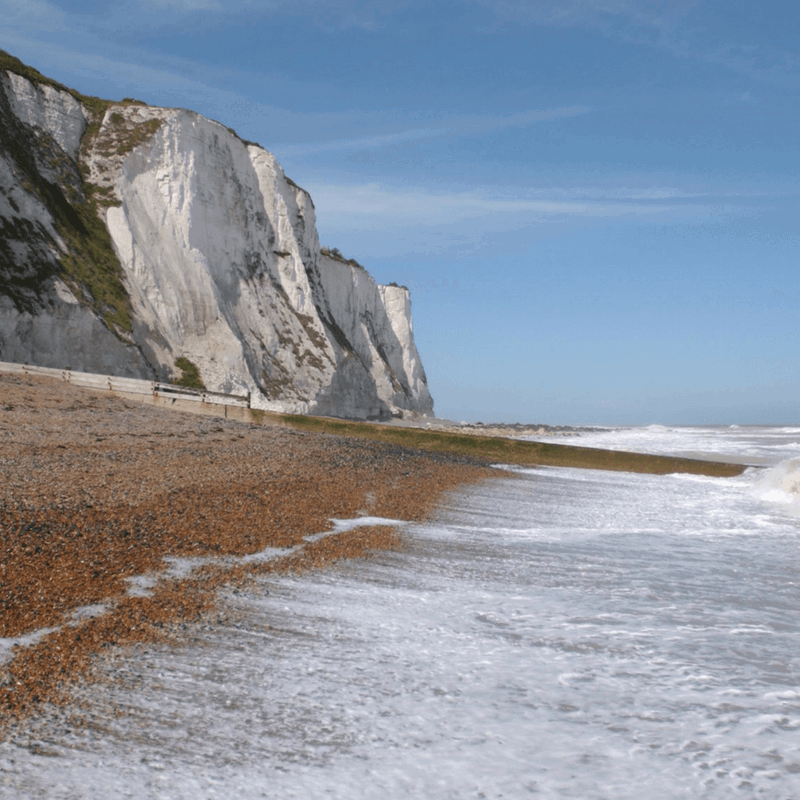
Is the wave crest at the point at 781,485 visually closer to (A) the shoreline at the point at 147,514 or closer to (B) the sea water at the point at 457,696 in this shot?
(A) the shoreline at the point at 147,514

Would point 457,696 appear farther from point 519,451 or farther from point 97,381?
point 97,381

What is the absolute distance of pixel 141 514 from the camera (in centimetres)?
584

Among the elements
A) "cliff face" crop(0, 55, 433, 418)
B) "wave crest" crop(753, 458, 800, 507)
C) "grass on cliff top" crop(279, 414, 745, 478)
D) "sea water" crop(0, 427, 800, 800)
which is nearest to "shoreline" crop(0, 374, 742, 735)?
"sea water" crop(0, 427, 800, 800)

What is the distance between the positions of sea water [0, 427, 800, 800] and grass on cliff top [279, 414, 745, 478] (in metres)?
12.4

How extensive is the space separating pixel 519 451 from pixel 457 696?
51.0 ft

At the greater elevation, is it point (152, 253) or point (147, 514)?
point (152, 253)

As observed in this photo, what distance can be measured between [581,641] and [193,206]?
31.5 meters

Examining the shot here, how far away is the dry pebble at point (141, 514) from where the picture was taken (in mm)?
3355

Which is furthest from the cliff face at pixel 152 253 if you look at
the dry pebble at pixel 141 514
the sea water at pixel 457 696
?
the sea water at pixel 457 696

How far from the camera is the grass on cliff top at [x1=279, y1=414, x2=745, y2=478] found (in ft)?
57.3

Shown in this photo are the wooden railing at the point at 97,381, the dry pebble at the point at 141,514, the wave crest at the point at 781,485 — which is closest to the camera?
the dry pebble at the point at 141,514

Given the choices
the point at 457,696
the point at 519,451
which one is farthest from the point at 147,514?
the point at 519,451

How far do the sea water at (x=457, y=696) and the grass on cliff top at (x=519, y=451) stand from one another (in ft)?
40.8

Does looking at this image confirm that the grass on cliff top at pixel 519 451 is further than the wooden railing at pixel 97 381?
No
